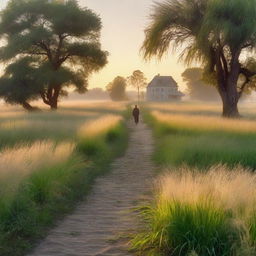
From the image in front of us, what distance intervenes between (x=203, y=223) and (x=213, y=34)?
21303mm

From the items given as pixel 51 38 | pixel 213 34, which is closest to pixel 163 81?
pixel 51 38

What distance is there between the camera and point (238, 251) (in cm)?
490

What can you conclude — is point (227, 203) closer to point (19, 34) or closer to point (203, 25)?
point (203, 25)

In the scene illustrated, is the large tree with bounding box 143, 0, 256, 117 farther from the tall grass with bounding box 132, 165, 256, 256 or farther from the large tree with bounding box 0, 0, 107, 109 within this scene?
the tall grass with bounding box 132, 165, 256, 256

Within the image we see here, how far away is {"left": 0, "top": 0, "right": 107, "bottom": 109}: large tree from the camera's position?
38.1 meters

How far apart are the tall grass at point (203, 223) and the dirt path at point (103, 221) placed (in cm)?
60

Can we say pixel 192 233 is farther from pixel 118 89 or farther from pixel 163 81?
pixel 118 89

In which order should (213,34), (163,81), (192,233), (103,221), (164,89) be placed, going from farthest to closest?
(163,81), (164,89), (213,34), (103,221), (192,233)

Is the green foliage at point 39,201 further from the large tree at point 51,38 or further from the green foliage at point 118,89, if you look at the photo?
the green foliage at point 118,89

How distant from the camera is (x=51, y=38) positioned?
128 ft

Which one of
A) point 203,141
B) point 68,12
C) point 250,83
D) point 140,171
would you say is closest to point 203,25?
point 250,83

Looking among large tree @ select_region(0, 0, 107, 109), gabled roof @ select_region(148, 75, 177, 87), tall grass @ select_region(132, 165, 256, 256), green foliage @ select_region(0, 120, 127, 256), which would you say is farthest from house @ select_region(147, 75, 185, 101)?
tall grass @ select_region(132, 165, 256, 256)

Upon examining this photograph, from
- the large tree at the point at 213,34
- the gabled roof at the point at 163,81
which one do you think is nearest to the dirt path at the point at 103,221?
the large tree at the point at 213,34

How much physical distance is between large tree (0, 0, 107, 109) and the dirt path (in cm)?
2803
